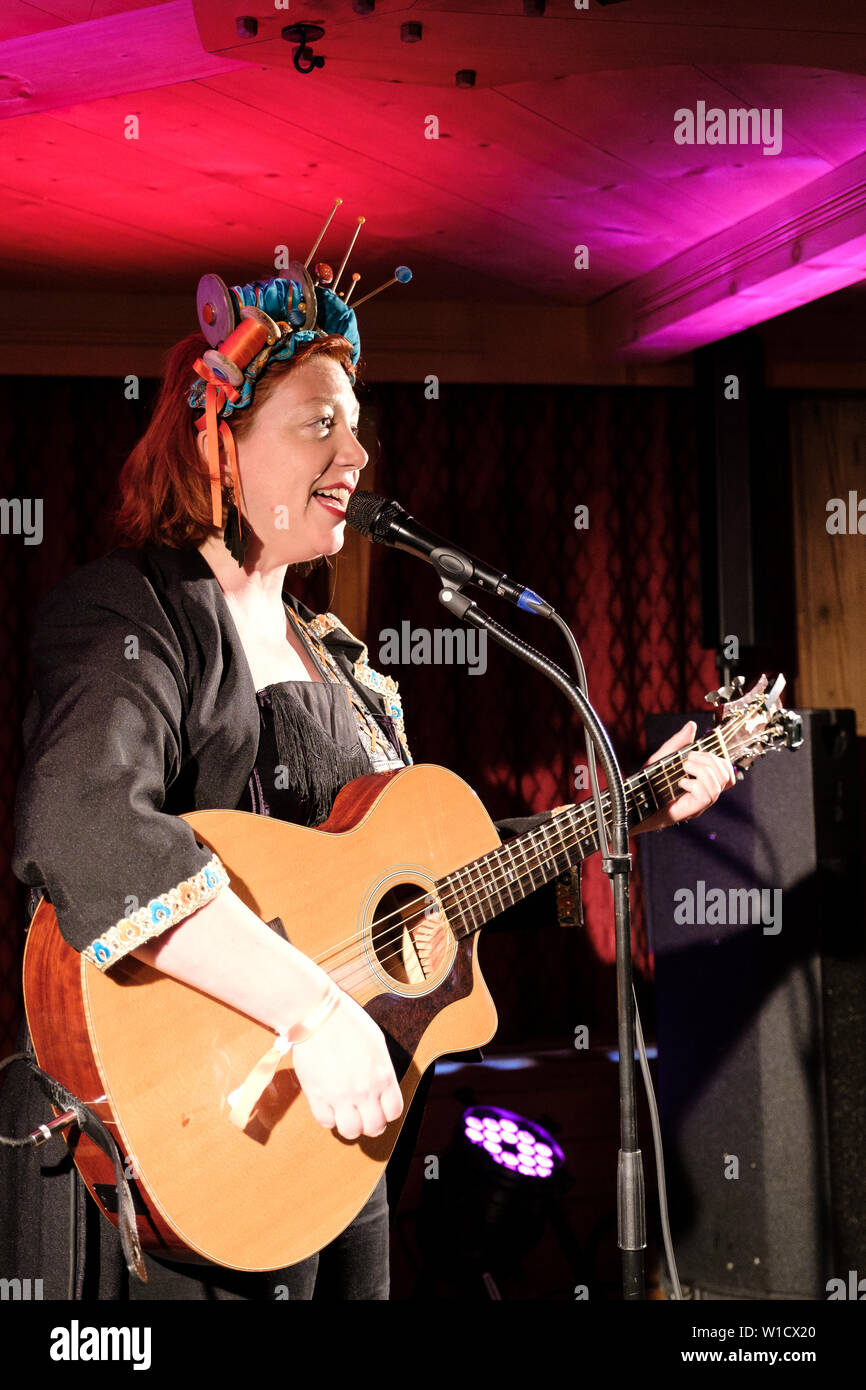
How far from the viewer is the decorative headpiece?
174cm

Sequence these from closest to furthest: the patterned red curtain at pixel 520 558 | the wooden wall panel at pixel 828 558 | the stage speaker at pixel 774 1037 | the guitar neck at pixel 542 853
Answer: the guitar neck at pixel 542 853, the stage speaker at pixel 774 1037, the patterned red curtain at pixel 520 558, the wooden wall panel at pixel 828 558

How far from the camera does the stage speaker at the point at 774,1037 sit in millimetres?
2871

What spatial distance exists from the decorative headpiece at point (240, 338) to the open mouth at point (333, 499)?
110 mm

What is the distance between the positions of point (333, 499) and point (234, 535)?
0.16 metres

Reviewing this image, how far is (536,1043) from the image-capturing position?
3.94 metres

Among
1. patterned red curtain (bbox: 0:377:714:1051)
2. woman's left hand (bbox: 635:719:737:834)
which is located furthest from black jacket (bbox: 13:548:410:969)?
patterned red curtain (bbox: 0:377:714:1051)

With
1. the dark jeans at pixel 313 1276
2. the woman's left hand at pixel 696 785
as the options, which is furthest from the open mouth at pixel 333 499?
the dark jeans at pixel 313 1276

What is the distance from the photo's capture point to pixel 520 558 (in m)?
4.11

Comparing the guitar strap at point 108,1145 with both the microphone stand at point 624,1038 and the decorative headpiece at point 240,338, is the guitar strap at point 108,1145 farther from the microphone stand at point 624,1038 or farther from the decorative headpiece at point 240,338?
the decorative headpiece at point 240,338

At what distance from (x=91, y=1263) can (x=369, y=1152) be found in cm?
35

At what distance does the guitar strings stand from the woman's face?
0.52m

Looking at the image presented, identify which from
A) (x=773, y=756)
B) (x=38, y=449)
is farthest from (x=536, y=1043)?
(x=38, y=449)

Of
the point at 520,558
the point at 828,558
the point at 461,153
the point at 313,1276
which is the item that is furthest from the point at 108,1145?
the point at 828,558
